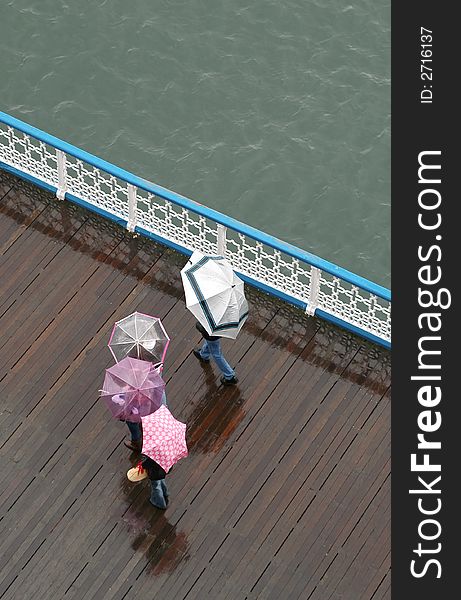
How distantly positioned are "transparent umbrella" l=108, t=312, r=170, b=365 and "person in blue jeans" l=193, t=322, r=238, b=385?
0.92m

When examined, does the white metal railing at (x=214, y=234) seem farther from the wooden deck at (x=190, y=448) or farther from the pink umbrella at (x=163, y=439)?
the pink umbrella at (x=163, y=439)

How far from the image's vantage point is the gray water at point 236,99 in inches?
1437

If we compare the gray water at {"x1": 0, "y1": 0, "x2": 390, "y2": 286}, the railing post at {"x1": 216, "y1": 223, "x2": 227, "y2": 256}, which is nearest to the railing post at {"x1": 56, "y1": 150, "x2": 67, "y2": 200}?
→ the railing post at {"x1": 216, "y1": 223, "x2": 227, "y2": 256}

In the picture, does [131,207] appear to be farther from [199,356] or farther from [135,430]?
[135,430]

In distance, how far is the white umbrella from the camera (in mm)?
25656

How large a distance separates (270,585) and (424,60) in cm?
1407

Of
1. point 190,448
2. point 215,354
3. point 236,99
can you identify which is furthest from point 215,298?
point 236,99

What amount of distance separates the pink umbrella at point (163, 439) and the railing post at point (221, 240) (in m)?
4.26

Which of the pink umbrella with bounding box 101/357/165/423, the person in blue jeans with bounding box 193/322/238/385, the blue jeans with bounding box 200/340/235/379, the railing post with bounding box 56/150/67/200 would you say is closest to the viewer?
the pink umbrella with bounding box 101/357/165/423

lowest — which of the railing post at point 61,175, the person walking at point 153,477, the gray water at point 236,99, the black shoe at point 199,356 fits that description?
the person walking at point 153,477

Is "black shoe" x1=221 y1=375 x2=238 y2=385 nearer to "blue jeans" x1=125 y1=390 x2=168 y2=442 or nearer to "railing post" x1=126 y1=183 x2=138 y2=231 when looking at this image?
"blue jeans" x1=125 y1=390 x2=168 y2=442

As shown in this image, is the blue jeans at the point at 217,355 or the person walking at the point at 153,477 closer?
the person walking at the point at 153,477

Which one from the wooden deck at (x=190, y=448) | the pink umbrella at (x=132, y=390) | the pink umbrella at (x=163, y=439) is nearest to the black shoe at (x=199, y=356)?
the wooden deck at (x=190, y=448)

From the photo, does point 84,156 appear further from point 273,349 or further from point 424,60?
point 424,60
